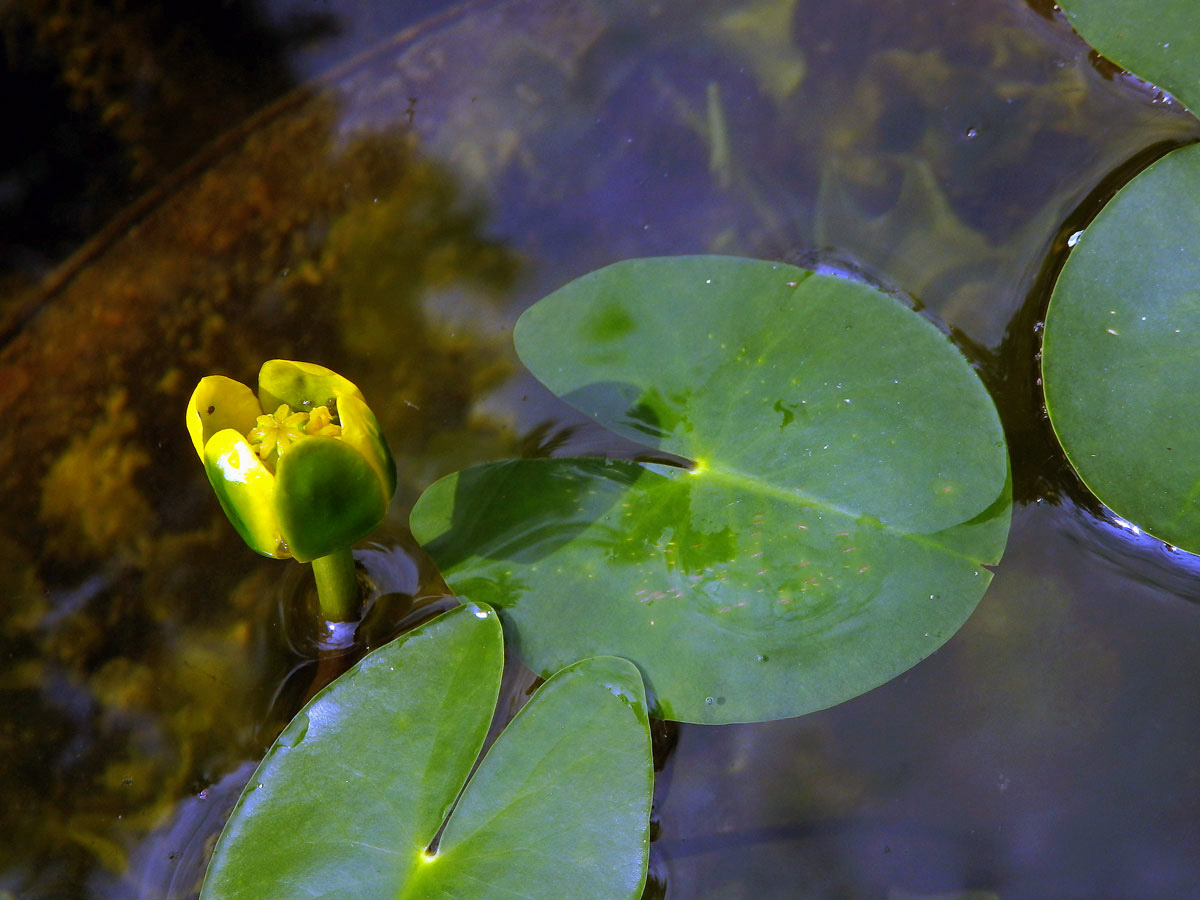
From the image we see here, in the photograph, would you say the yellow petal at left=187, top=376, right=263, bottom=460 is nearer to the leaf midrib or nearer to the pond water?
the pond water

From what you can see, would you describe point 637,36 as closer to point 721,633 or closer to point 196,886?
point 721,633

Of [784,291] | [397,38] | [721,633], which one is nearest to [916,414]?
[784,291]

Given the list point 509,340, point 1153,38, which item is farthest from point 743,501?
point 1153,38

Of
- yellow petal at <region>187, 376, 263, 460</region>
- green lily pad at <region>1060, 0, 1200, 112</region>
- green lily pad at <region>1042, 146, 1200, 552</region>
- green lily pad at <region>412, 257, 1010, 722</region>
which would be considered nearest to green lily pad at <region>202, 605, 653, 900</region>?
green lily pad at <region>412, 257, 1010, 722</region>

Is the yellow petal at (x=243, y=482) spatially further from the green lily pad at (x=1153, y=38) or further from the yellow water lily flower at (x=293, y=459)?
the green lily pad at (x=1153, y=38)

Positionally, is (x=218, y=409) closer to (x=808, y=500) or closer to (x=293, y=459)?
(x=293, y=459)

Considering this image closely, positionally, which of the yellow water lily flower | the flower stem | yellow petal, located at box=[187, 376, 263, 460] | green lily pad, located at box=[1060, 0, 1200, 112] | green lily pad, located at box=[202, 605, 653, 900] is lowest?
green lily pad, located at box=[202, 605, 653, 900]

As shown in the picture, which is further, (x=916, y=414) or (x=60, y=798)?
(x=60, y=798)

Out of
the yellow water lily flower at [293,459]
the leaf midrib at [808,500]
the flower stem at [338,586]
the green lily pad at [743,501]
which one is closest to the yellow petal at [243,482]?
the yellow water lily flower at [293,459]
